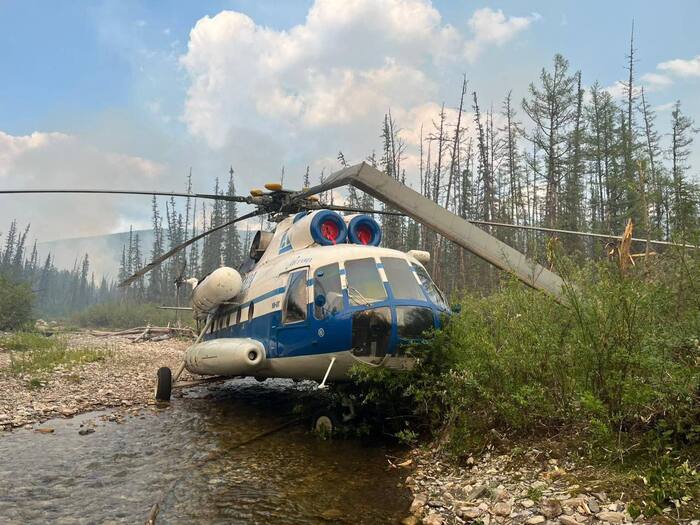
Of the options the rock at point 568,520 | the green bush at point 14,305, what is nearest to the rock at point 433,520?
the rock at point 568,520

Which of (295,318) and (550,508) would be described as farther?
(295,318)

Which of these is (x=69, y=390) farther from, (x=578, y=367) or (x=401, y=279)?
(x=578, y=367)

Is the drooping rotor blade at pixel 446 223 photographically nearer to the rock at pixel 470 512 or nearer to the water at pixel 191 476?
the water at pixel 191 476

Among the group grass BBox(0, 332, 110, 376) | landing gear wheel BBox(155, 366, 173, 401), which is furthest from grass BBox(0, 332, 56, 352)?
landing gear wheel BBox(155, 366, 173, 401)

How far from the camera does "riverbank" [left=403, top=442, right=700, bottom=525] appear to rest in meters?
3.35

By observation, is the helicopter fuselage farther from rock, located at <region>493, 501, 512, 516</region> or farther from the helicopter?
rock, located at <region>493, 501, 512, 516</region>

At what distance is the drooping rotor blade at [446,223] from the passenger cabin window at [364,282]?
3.47ft

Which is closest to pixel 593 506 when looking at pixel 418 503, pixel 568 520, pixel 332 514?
pixel 568 520

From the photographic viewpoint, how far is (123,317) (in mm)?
54125

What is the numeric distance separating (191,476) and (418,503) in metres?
2.72

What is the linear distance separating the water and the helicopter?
1092mm

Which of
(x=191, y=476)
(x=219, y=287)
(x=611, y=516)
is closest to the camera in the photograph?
(x=611, y=516)

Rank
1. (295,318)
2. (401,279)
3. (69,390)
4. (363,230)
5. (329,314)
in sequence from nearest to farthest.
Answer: (329,314) → (401,279) → (295,318) → (363,230) → (69,390)

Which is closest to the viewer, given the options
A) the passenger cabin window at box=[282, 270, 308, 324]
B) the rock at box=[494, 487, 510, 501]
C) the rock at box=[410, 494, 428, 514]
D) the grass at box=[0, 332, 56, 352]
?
the rock at box=[494, 487, 510, 501]
